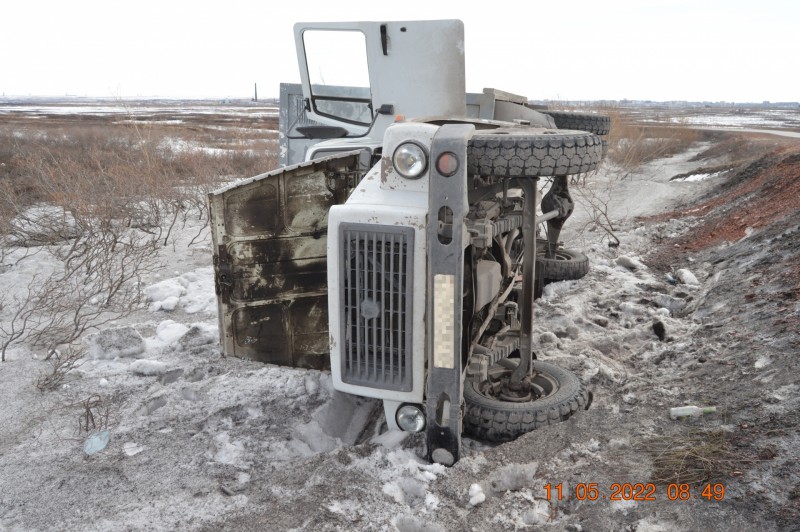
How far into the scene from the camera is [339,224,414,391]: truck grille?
114 inches

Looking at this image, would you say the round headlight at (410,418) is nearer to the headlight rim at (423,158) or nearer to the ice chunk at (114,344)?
the headlight rim at (423,158)

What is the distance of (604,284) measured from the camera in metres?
6.36

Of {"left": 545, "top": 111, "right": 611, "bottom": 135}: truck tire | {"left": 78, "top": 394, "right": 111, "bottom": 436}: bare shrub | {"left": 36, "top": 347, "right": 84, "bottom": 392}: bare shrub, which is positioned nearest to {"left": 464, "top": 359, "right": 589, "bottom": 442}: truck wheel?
{"left": 78, "top": 394, "right": 111, "bottom": 436}: bare shrub

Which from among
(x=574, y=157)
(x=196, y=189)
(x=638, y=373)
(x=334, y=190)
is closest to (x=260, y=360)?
(x=334, y=190)

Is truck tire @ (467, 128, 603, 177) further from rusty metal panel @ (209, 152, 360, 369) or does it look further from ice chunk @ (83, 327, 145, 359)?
ice chunk @ (83, 327, 145, 359)

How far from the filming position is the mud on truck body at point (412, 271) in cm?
288

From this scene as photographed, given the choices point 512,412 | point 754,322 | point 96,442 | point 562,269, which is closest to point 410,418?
point 512,412

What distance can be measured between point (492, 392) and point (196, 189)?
8.18 metres

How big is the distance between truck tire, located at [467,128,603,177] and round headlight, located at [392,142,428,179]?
0.22 meters

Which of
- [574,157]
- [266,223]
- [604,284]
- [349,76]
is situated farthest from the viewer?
[604,284]

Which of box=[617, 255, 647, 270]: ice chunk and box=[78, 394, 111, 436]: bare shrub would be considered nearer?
box=[78, 394, 111, 436]: bare shrub

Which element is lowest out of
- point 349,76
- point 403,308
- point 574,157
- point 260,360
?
point 260,360

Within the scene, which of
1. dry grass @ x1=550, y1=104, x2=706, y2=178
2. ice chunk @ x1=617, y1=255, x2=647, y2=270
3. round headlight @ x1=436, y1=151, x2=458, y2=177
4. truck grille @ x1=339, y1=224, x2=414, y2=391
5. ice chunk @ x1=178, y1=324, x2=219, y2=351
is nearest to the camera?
round headlight @ x1=436, y1=151, x2=458, y2=177

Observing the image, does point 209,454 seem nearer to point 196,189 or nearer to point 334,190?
point 334,190
